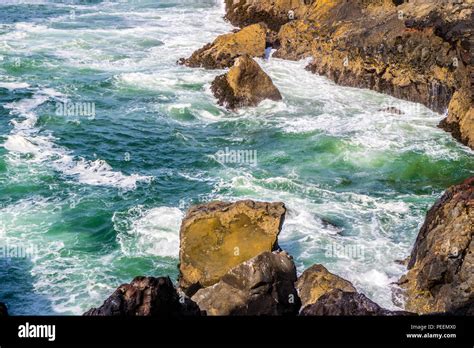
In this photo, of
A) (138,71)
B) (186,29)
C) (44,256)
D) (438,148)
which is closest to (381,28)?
(438,148)

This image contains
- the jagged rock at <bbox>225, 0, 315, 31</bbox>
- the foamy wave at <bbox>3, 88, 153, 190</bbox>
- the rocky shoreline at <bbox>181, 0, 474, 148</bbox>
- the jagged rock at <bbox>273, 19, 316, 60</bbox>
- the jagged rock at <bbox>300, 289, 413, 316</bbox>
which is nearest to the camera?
the jagged rock at <bbox>300, 289, 413, 316</bbox>

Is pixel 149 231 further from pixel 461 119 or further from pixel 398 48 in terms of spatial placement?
pixel 398 48

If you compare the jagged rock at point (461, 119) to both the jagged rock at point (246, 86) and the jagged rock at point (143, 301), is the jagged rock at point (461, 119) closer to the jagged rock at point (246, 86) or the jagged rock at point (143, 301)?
the jagged rock at point (246, 86)

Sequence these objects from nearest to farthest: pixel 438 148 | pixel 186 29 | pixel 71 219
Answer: pixel 71 219 < pixel 438 148 < pixel 186 29

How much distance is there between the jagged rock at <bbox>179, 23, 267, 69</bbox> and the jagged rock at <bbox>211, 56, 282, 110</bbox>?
23.8 ft

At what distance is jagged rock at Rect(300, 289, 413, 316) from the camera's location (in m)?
14.4

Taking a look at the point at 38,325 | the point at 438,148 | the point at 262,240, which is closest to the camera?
the point at 38,325

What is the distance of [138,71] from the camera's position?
4534 centimetres

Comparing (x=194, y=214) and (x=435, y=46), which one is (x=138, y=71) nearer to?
(x=435, y=46)

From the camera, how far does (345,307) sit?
14594 mm

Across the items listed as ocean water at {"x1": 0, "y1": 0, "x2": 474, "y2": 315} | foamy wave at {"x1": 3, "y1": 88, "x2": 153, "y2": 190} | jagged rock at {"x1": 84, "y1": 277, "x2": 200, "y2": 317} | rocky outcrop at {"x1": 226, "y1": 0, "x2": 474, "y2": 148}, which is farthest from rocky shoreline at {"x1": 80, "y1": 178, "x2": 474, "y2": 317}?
rocky outcrop at {"x1": 226, "y1": 0, "x2": 474, "y2": 148}

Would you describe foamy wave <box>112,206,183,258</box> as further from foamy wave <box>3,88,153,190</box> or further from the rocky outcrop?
the rocky outcrop

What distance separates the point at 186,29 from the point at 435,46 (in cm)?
2525

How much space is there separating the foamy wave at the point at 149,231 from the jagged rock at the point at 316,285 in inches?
239
